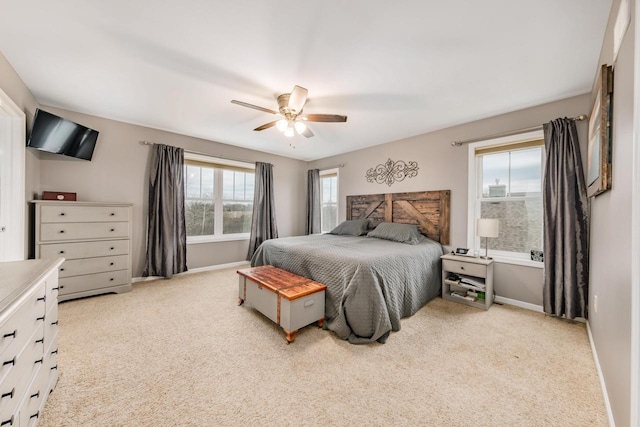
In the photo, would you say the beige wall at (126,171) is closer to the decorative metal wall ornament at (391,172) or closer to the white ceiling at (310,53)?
the white ceiling at (310,53)

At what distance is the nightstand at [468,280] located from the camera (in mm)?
2795

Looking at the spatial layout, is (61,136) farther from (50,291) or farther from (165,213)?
(50,291)

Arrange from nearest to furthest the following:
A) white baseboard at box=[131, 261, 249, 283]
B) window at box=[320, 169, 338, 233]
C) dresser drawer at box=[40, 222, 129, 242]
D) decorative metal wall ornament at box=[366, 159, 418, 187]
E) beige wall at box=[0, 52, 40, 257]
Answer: beige wall at box=[0, 52, 40, 257] < dresser drawer at box=[40, 222, 129, 242] < white baseboard at box=[131, 261, 249, 283] < decorative metal wall ornament at box=[366, 159, 418, 187] < window at box=[320, 169, 338, 233]

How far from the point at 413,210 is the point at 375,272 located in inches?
80.6

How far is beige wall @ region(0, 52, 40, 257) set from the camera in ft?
6.75

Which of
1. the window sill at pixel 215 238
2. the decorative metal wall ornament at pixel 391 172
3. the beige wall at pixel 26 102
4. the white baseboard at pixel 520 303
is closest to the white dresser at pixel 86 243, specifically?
the beige wall at pixel 26 102

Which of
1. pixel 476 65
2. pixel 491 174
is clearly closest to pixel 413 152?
pixel 491 174

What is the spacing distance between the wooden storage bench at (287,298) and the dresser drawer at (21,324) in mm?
1449

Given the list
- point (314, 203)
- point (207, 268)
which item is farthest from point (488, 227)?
point (207, 268)

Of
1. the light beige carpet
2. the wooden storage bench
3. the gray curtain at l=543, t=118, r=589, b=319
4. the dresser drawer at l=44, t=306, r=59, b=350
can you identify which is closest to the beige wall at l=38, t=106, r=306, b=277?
the light beige carpet

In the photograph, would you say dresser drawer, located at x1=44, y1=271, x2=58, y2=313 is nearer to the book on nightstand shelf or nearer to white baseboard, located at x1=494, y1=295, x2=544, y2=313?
the book on nightstand shelf

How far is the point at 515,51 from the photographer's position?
1871 millimetres

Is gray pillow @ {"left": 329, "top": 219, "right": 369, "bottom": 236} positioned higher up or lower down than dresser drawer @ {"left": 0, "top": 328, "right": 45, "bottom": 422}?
higher up

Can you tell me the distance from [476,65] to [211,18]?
2136 millimetres
